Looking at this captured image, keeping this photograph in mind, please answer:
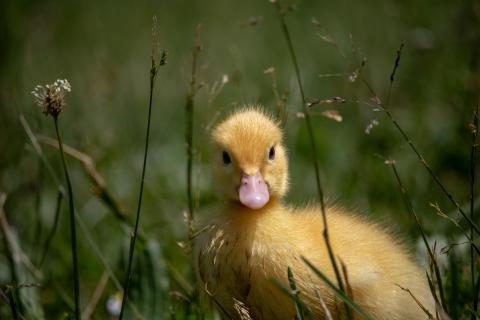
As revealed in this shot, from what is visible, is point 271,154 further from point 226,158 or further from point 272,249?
point 272,249

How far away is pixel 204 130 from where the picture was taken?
197cm

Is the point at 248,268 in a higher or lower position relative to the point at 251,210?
lower

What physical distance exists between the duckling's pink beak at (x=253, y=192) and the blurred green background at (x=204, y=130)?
0.68 ft

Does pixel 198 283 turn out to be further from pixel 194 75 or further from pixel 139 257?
pixel 194 75

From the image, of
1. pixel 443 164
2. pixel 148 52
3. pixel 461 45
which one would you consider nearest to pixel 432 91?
pixel 461 45

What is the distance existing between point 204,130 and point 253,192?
1.10 feet

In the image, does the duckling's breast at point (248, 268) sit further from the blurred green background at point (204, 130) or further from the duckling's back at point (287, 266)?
the blurred green background at point (204, 130)

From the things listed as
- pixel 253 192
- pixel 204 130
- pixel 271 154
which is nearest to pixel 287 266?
pixel 253 192

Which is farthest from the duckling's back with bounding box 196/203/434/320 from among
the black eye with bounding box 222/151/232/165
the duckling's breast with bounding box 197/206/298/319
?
the black eye with bounding box 222/151/232/165

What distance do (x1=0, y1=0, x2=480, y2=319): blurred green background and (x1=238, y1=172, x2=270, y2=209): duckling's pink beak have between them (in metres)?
0.21

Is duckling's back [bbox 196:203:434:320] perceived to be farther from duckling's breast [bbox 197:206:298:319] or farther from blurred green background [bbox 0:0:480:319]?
blurred green background [bbox 0:0:480:319]

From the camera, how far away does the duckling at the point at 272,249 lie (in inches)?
64.1

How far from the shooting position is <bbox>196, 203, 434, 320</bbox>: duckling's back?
1.62 m

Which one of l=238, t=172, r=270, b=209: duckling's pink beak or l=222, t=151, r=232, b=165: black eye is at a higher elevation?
l=222, t=151, r=232, b=165: black eye
